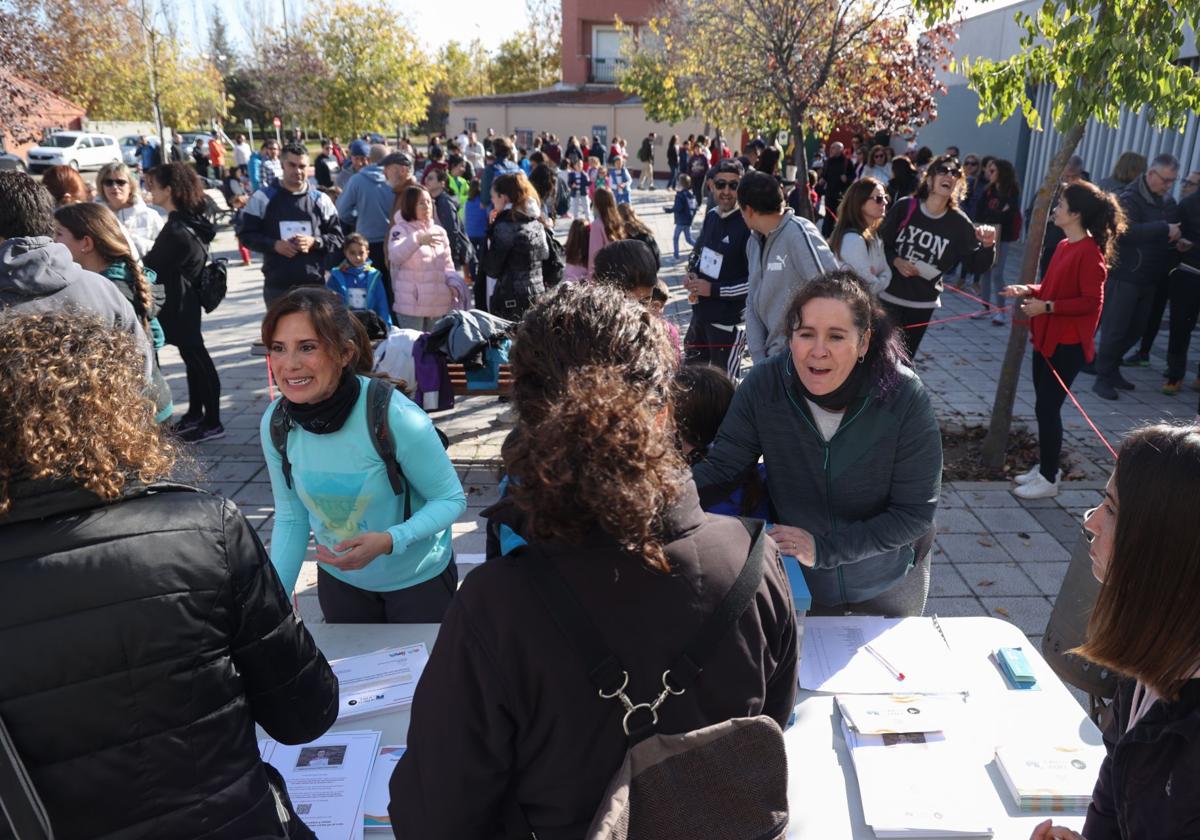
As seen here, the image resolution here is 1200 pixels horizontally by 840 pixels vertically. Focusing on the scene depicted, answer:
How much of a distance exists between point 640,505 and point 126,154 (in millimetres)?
40244

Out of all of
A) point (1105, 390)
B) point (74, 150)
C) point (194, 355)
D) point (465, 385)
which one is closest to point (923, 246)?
point (1105, 390)

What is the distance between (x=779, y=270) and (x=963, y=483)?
224cm

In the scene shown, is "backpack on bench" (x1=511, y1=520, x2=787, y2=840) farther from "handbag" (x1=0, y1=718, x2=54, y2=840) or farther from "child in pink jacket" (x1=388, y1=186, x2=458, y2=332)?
"child in pink jacket" (x1=388, y1=186, x2=458, y2=332)

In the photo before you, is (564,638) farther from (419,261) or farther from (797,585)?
(419,261)

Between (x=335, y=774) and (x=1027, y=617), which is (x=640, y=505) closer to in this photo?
(x=335, y=774)

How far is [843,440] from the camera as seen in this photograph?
8.22 feet

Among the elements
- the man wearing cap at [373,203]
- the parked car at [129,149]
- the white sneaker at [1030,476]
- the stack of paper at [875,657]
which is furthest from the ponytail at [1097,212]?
the parked car at [129,149]

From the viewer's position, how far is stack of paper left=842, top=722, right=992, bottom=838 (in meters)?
1.78

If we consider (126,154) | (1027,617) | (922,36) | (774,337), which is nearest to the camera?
(1027,617)

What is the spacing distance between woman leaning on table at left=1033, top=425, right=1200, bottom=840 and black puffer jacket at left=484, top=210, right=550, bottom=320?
5.24 m

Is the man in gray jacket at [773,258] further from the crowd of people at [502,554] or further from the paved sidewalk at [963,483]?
the crowd of people at [502,554]

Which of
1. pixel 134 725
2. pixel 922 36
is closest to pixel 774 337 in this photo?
pixel 134 725

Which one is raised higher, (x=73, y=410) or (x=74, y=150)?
(x=74, y=150)

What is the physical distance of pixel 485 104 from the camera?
37.2 m
